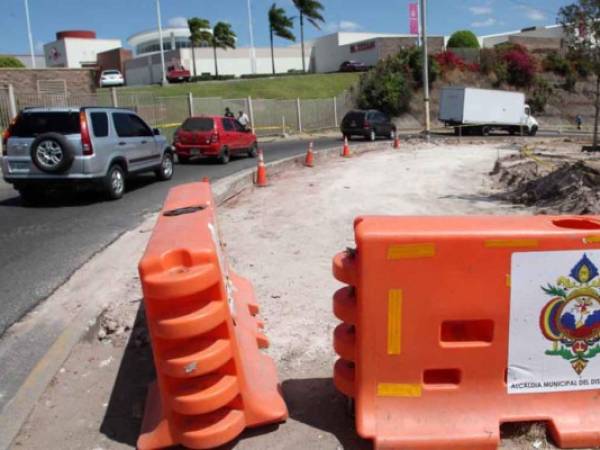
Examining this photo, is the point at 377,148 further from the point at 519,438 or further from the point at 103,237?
the point at 519,438

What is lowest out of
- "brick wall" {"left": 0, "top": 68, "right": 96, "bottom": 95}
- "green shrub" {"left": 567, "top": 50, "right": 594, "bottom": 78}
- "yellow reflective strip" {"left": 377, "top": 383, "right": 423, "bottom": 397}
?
"yellow reflective strip" {"left": 377, "top": 383, "right": 423, "bottom": 397}

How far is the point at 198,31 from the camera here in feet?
233

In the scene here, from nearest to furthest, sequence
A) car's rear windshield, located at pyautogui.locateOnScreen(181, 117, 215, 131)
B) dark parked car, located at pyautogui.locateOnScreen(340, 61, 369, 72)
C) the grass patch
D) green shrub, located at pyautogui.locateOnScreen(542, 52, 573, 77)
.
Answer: car's rear windshield, located at pyautogui.locateOnScreen(181, 117, 215, 131), the grass patch, green shrub, located at pyautogui.locateOnScreen(542, 52, 573, 77), dark parked car, located at pyautogui.locateOnScreen(340, 61, 369, 72)

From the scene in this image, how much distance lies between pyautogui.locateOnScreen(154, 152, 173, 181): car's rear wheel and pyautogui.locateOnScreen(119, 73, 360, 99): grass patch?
30931 mm

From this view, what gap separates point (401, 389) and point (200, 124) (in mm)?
16351

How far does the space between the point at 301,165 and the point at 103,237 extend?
10.2 meters

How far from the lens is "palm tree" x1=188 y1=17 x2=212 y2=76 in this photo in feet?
232

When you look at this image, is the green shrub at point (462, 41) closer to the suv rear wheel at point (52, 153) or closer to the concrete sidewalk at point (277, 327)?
the concrete sidewalk at point (277, 327)

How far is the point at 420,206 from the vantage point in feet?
34.8

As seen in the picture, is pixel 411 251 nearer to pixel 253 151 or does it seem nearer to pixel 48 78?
pixel 253 151

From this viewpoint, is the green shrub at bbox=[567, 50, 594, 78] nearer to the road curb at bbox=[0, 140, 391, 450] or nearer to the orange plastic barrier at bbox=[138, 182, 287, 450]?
the road curb at bbox=[0, 140, 391, 450]

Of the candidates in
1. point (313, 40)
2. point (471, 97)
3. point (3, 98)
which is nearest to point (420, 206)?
point (3, 98)

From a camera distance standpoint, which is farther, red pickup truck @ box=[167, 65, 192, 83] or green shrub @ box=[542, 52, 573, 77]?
red pickup truck @ box=[167, 65, 192, 83]

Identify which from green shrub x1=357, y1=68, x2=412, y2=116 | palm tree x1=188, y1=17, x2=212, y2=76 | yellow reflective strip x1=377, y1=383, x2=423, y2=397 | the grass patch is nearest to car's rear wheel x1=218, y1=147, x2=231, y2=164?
yellow reflective strip x1=377, y1=383, x2=423, y2=397
